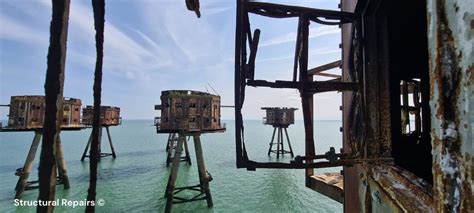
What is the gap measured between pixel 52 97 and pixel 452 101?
6.45 feet

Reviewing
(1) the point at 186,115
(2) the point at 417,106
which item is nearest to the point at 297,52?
(2) the point at 417,106

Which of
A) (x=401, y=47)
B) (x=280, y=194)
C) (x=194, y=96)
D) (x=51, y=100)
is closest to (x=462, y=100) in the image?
(x=51, y=100)

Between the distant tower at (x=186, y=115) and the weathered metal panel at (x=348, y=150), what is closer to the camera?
the weathered metal panel at (x=348, y=150)

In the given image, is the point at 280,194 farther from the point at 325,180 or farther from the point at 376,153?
the point at 376,153

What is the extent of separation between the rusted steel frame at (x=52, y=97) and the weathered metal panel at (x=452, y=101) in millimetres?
1935

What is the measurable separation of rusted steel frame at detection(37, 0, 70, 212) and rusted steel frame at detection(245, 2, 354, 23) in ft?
7.75

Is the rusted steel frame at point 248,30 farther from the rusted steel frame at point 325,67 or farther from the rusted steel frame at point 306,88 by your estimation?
the rusted steel frame at point 325,67

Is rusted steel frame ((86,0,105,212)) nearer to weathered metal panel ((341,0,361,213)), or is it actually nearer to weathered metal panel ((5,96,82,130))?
weathered metal panel ((341,0,361,213))

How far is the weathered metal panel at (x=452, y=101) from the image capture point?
0.82 metres

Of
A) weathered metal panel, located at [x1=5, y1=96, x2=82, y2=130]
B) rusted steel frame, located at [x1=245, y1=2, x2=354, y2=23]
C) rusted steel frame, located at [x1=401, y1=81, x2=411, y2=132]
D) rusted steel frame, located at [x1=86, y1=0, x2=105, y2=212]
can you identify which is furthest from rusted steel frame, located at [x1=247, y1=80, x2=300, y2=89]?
weathered metal panel, located at [x1=5, y1=96, x2=82, y2=130]

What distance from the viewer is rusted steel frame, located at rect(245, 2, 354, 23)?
10.6 feet

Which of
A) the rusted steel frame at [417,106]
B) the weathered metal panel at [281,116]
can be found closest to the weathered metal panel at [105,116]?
the weathered metal panel at [281,116]

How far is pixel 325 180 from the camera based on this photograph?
5.16 meters

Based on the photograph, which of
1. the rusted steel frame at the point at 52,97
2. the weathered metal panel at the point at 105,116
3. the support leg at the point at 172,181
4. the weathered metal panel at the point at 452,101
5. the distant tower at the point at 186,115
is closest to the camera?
the weathered metal panel at the point at 452,101
